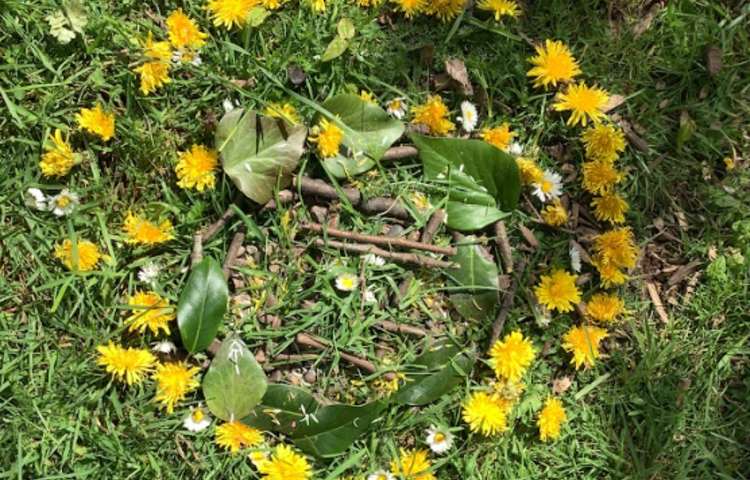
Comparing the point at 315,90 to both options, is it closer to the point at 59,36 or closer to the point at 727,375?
the point at 59,36

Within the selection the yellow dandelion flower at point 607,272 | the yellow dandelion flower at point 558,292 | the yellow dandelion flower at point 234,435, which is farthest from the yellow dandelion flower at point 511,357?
the yellow dandelion flower at point 234,435

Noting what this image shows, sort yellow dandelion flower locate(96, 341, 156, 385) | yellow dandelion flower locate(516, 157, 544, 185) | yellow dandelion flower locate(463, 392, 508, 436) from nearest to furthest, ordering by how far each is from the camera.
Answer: yellow dandelion flower locate(96, 341, 156, 385) < yellow dandelion flower locate(463, 392, 508, 436) < yellow dandelion flower locate(516, 157, 544, 185)

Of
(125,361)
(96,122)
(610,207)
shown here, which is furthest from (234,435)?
(610,207)

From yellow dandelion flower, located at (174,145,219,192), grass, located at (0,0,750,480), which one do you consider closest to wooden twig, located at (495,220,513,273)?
grass, located at (0,0,750,480)

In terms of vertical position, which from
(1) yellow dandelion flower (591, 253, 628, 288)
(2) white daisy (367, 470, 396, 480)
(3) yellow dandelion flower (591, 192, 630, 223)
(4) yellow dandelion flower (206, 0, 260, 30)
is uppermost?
(4) yellow dandelion flower (206, 0, 260, 30)

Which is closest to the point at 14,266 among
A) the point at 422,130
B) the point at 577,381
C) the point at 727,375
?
the point at 422,130

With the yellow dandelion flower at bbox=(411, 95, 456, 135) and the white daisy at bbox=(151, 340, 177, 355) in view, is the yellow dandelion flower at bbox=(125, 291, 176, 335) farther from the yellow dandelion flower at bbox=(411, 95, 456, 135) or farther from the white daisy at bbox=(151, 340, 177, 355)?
the yellow dandelion flower at bbox=(411, 95, 456, 135)

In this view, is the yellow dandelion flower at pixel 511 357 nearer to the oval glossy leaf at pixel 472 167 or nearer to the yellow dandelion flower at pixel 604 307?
the yellow dandelion flower at pixel 604 307
